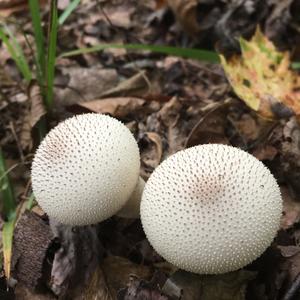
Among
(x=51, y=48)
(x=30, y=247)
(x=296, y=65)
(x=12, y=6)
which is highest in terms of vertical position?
(x=51, y=48)

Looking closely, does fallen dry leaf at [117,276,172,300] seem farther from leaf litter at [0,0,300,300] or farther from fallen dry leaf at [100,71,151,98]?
fallen dry leaf at [100,71,151,98]

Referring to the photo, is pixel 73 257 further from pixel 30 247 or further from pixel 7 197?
pixel 7 197

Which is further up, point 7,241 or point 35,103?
point 35,103

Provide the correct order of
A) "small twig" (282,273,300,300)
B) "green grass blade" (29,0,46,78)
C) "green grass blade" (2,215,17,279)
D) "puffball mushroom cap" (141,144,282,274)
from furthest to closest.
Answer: "green grass blade" (29,0,46,78) → "green grass blade" (2,215,17,279) → "small twig" (282,273,300,300) → "puffball mushroom cap" (141,144,282,274)

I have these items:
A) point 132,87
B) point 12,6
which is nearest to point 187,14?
point 132,87

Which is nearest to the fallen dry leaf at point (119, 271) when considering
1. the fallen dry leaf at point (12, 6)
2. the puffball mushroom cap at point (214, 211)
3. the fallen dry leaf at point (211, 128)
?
the puffball mushroom cap at point (214, 211)

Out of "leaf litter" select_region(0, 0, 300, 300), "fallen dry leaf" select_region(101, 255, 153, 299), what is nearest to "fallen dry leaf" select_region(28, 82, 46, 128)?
"leaf litter" select_region(0, 0, 300, 300)

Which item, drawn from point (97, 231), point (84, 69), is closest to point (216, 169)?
point (97, 231)
